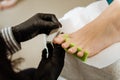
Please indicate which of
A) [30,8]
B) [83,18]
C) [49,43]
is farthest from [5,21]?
[49,43]

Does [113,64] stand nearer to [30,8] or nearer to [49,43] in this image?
[49,43]

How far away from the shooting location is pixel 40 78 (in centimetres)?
86

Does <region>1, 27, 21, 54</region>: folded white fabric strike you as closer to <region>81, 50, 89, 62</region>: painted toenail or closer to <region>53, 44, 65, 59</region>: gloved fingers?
<region>53, 44, 65, 59</region>: gloved fingers

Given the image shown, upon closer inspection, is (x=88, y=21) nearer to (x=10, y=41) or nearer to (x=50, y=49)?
(x=50, y=49)

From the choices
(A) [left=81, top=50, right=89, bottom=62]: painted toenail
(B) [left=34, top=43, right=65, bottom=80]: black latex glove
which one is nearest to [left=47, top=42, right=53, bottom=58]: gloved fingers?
(B) [left=34, top=43, right=65, bottom=80]: black latex glove

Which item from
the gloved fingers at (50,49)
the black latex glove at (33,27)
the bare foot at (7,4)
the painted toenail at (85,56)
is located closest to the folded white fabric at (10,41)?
the black latex glove at (33,27)

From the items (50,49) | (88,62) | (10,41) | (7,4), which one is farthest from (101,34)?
(7,4)

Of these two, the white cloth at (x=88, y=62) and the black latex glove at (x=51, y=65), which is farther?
the white cloth at (x=88, y=62)

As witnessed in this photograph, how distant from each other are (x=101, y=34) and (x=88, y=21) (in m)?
0.17

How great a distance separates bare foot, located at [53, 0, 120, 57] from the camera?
0.96 m

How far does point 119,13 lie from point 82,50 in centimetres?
22

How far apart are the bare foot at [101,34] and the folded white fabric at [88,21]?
31 mm

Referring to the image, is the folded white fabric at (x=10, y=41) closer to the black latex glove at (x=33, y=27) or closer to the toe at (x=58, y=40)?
the black latex glove at (x=33, y=27)

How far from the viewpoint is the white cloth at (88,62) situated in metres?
0.98
